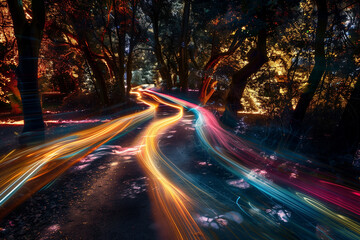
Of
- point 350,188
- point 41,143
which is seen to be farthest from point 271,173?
point 41,143

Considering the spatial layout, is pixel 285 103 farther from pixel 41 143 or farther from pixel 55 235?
pixel 41 143

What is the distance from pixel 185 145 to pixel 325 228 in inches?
228

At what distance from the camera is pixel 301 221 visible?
4.08 m

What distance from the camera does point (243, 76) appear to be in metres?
11.3

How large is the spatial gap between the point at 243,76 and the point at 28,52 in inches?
391

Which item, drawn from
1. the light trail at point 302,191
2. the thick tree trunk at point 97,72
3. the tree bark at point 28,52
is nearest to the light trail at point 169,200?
the light trail at point 302,191

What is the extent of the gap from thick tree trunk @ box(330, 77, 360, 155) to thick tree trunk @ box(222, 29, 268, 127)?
14.5 feet

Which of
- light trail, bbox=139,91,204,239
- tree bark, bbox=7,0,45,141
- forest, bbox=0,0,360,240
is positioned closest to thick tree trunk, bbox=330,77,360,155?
forest, bbox=0,0,360,240

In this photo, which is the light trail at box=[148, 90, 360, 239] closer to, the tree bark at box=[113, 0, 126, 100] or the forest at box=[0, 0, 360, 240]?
the forest at box=[0, 0, 360, 240]

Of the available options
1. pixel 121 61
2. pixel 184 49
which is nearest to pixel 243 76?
pixel 121 61

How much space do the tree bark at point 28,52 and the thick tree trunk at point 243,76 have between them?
940cm

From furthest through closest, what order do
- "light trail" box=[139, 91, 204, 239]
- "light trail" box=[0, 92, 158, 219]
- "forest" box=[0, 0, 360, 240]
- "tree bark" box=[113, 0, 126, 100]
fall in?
"tree bark" box=[113, 0, 126, 100] → "light trail" box=[0, 92, 158, 219] → "forest" box=[0, 0, 360, 240] → "light trail" box=[139, 91, 204, 239]

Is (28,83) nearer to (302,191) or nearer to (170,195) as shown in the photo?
(170,195)

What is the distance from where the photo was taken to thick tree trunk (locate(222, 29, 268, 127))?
1012cm
